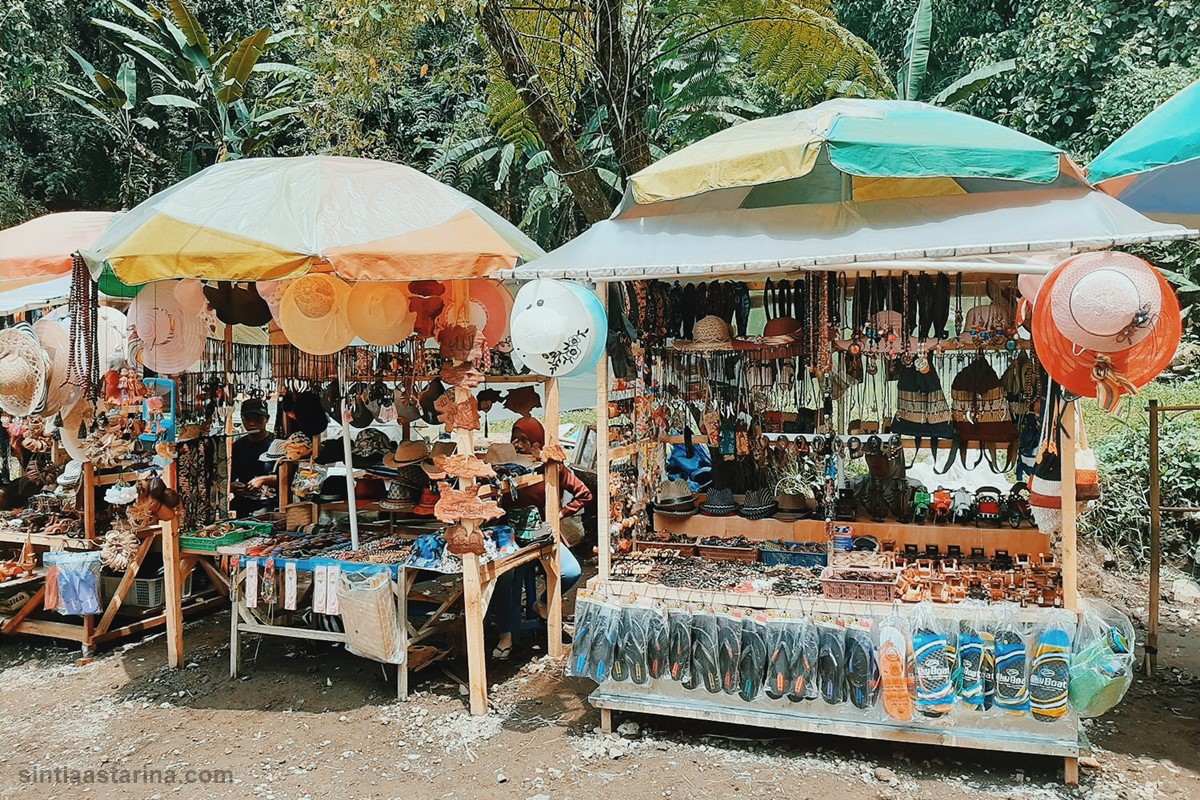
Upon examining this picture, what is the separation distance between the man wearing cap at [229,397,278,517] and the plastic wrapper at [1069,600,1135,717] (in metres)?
5.38

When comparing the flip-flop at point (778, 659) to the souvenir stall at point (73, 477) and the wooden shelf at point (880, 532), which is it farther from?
the souvenir stall at point (73, 477)

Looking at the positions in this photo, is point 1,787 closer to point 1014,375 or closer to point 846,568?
point 846,568

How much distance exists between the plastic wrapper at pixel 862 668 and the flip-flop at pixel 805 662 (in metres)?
0.14

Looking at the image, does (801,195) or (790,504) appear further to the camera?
(790,504)

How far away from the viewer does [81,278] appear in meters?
4.87

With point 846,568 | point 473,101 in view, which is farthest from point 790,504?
point 473,101

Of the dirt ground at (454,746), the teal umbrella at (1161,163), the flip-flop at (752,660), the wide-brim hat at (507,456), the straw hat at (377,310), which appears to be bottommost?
the dirt ground at (454,746)

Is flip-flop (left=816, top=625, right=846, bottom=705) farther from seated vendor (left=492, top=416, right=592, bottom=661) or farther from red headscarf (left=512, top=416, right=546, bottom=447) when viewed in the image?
red headscarf (left=512, top=416, right=546, bottom=447)

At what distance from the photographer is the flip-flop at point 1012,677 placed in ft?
12.3

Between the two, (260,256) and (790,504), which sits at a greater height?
(260,256)

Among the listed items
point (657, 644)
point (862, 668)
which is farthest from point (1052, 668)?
point (657, 644)

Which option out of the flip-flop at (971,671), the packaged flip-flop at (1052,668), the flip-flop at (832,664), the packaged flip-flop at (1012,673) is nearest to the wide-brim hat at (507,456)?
the flip-flop at (832,664)

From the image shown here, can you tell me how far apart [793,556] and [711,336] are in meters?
1.27

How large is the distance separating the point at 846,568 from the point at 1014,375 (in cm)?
145
